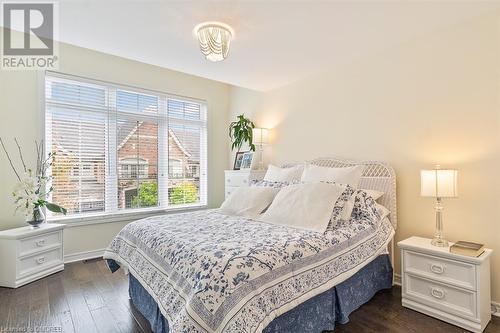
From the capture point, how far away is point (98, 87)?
3.51 m

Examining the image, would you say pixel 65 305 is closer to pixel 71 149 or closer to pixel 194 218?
pixel 194 218

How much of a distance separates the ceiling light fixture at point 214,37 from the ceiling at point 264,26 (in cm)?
6

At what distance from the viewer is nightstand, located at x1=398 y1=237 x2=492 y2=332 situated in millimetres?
1823

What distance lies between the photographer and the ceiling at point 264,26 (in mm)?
2016

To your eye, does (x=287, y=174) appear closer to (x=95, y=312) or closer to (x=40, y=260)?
(x=95, y=312)

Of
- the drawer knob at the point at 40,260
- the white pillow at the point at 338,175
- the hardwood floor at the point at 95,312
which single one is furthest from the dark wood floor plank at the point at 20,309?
the white pillow at the point at 338,175

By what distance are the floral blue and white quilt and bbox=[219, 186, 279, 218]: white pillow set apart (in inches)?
7.6

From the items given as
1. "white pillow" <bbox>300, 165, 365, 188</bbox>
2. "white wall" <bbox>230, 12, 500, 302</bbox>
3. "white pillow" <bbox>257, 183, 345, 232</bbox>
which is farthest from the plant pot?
"white wall" <bbox>230, 12, 500, 302</bbox>

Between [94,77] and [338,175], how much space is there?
3.29m

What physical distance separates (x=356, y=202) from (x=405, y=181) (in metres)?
0.68

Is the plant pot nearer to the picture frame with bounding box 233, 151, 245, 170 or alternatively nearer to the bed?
the bed

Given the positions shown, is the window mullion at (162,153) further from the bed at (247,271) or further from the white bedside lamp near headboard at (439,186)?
the white bedside lamp near headboard at (439,186)

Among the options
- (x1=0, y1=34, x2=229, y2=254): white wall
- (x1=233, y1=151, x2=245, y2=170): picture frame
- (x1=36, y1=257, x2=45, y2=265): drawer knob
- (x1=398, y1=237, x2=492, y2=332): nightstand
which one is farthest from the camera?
(x1=233, y1=151, x2=245, y2=170): picture frame

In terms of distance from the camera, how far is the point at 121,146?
368 centimetres
